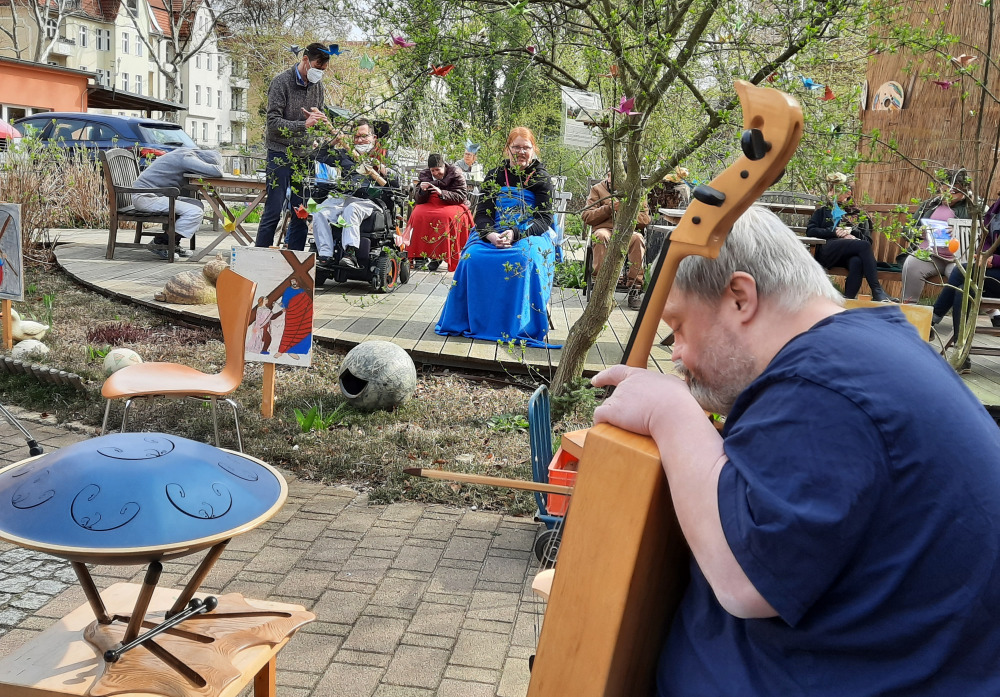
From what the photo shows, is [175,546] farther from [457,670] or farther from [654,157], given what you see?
[654,157]

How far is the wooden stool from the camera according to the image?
2119 millimetres

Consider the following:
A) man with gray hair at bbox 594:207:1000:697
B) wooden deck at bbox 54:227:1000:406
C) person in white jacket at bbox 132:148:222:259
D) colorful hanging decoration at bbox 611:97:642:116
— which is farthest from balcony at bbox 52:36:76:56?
man with gray hair at bbox 594:207:1000:697

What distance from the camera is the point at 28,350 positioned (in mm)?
6250

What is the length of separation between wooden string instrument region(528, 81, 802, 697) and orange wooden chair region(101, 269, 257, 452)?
3.13m

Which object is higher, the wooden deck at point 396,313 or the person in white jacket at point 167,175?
the person in white jacket at point 167,175

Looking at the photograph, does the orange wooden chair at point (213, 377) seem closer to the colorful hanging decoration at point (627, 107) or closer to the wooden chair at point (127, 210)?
the colorful hanging decoration at point (627, 107)

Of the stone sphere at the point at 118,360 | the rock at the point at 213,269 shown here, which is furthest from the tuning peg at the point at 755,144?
the rock at the point at 213,269

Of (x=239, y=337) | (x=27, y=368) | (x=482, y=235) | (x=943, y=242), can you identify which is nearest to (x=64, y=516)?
(x=239, y=337)

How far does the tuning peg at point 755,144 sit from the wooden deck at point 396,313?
4.06 meters

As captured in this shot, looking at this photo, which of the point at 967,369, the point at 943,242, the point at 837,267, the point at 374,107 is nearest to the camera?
the point at 374,107

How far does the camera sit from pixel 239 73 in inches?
1658

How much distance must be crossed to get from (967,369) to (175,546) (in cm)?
650

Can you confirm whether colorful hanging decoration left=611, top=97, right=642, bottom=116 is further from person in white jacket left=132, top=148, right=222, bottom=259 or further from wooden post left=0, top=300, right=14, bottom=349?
person in white jacket left=132, top=148, right=222, bottom=259

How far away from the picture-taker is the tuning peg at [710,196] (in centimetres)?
140
